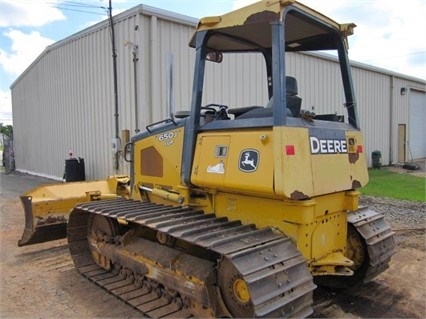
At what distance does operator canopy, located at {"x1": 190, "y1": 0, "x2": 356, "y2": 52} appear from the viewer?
3.46 metres

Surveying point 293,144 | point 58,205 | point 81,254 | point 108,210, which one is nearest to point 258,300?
point 293,144

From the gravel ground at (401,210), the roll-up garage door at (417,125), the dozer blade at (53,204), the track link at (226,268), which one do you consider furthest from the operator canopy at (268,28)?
the roll-up garage door at (417,125)

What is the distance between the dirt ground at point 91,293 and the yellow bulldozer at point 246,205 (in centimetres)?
17

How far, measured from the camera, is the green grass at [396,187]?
432 inches

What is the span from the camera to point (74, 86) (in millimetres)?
14055

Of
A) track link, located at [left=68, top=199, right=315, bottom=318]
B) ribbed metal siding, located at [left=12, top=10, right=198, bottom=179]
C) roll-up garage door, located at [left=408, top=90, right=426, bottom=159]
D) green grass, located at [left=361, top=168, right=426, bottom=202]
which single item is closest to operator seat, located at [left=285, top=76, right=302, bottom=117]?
track link, located at [left=68, top=199, right=315, bottom=318]

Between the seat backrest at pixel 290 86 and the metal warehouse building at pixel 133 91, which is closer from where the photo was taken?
the seat backrest at pixel 290 86

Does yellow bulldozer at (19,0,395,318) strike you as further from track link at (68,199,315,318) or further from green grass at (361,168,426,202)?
green grass at (361,168,426,202)

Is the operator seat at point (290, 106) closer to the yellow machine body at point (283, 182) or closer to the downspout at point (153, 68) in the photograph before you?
the yellow machine body at point (283, 182)

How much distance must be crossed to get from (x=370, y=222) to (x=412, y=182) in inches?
420

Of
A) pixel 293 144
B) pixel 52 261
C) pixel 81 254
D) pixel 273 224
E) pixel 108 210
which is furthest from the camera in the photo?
pixel 52 261

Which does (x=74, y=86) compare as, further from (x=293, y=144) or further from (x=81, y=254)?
(x=293, y=144)

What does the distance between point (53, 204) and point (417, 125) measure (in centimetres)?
2373

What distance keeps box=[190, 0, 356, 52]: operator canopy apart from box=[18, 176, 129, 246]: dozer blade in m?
2.72
